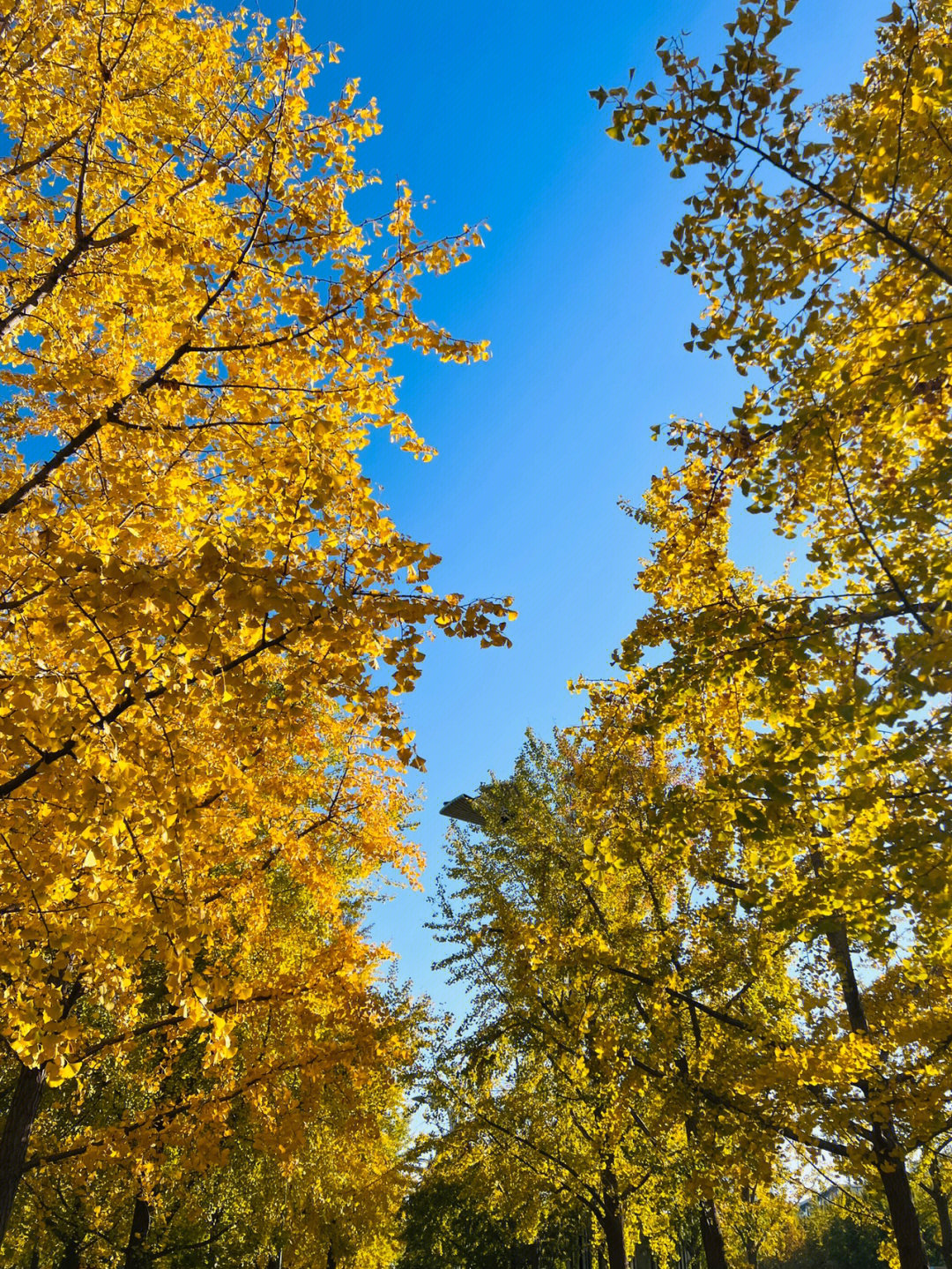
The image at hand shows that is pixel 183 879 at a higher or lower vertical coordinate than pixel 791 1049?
higher

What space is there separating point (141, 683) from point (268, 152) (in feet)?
8.85

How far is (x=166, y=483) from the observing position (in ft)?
11.7

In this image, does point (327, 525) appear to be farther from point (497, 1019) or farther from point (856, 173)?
point (497, 1019)

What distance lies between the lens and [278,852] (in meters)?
6.20

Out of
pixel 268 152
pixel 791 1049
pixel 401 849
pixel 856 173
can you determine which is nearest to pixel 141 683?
pixel 268 152

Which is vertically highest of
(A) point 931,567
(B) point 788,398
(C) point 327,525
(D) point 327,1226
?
(B) point 788,398

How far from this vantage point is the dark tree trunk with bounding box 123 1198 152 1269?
9812 mm

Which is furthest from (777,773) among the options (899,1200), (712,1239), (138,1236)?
(138,1236)

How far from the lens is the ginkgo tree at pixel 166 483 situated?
2793 mm

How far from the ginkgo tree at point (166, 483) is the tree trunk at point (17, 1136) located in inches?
117

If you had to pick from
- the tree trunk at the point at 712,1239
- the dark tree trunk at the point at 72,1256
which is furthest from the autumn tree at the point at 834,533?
the dark tree trunk at the point at 72,1256

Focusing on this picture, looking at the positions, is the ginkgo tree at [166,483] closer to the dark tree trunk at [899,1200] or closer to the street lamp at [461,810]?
the dark tree trunk at [899,1200]


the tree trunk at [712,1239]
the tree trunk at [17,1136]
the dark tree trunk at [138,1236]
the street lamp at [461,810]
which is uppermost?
the street lamp at [461,810]

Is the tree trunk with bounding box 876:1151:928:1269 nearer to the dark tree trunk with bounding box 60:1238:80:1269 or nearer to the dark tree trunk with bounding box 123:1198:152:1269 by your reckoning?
the dark tree trunk with bounding box 123:1198:152:1269
